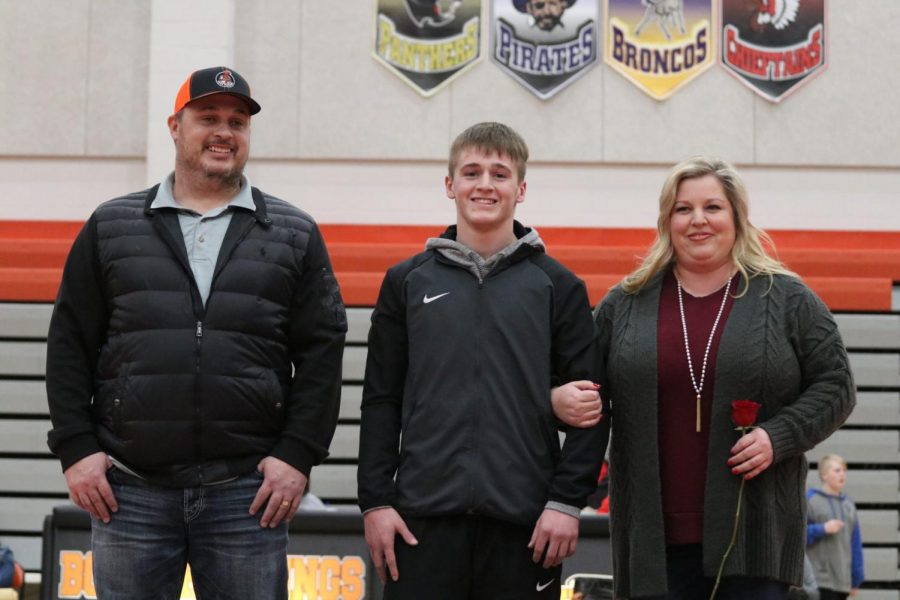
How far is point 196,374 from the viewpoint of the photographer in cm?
319

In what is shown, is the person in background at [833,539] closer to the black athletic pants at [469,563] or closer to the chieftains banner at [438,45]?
the chieftains banner at [438,45]

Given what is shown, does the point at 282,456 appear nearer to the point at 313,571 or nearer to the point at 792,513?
the point at 792,513

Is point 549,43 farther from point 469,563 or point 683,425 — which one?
point 469,563

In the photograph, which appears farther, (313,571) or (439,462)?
(313,571)

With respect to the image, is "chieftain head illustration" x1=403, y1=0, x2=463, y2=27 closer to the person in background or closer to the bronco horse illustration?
the bronco horse illustration

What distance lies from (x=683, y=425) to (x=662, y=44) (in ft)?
26.2

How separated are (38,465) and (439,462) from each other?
8.40m

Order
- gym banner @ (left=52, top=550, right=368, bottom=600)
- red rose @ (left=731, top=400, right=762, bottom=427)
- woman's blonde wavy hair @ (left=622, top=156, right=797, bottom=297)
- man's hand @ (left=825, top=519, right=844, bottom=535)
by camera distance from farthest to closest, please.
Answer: man's hand @ (left=825, top=519, right=844, bottom=535)
gym banner @ (left=52, top=550, right=368, bottom=600)
woman's blonde wavy hair @ (left=622, top=156, right=797, bottom=297)
red rose @ (left=731, top=400, right=762, bottom=427)

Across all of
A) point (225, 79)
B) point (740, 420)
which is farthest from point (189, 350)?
point (740, 420)

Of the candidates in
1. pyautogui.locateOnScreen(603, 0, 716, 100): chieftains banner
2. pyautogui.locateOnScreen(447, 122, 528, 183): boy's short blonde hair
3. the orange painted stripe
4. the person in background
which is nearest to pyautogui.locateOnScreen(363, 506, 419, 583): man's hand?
pyautogui.locateOnScreen(447, 122, 528, 183): boy's short blonde hair

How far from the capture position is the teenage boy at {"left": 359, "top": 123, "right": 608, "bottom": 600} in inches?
122

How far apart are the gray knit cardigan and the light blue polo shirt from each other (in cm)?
126

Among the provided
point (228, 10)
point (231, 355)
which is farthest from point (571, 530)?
point (228, 10)

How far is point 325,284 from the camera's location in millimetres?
3434
